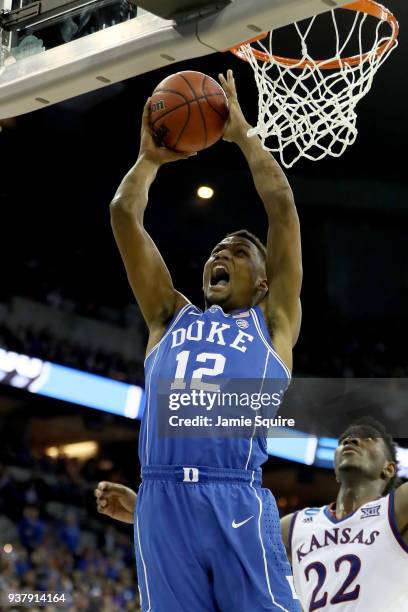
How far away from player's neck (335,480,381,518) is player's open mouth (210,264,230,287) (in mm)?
1327

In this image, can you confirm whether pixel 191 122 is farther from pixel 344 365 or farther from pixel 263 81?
pixel 344 365

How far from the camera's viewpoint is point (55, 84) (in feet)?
11.3

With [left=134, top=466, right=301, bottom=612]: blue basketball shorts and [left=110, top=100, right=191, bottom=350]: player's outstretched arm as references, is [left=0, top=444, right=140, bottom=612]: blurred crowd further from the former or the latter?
[left=134, top=466, right=301, bottom=612]: blue basketball shorts

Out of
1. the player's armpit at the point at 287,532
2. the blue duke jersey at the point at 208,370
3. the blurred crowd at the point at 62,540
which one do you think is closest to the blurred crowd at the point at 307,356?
the blurred crowd at the point at 62,540

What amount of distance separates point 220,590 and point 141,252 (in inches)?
47.5

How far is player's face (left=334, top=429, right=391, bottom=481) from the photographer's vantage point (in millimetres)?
4082

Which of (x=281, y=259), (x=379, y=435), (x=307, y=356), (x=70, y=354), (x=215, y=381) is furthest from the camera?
(x=307, y=356)

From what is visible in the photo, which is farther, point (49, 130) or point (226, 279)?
point (49, 130)

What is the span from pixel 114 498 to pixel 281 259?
1.06 m

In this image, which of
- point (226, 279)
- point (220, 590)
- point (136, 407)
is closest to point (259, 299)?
point (226, 279)

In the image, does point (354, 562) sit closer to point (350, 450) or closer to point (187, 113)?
point (350, 450)

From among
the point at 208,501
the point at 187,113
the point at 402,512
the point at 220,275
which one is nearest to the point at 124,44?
the point at 187,113

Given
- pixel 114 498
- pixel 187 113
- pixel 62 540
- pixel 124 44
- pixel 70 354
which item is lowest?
pixel 114 498

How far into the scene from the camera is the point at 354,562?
376 cm
